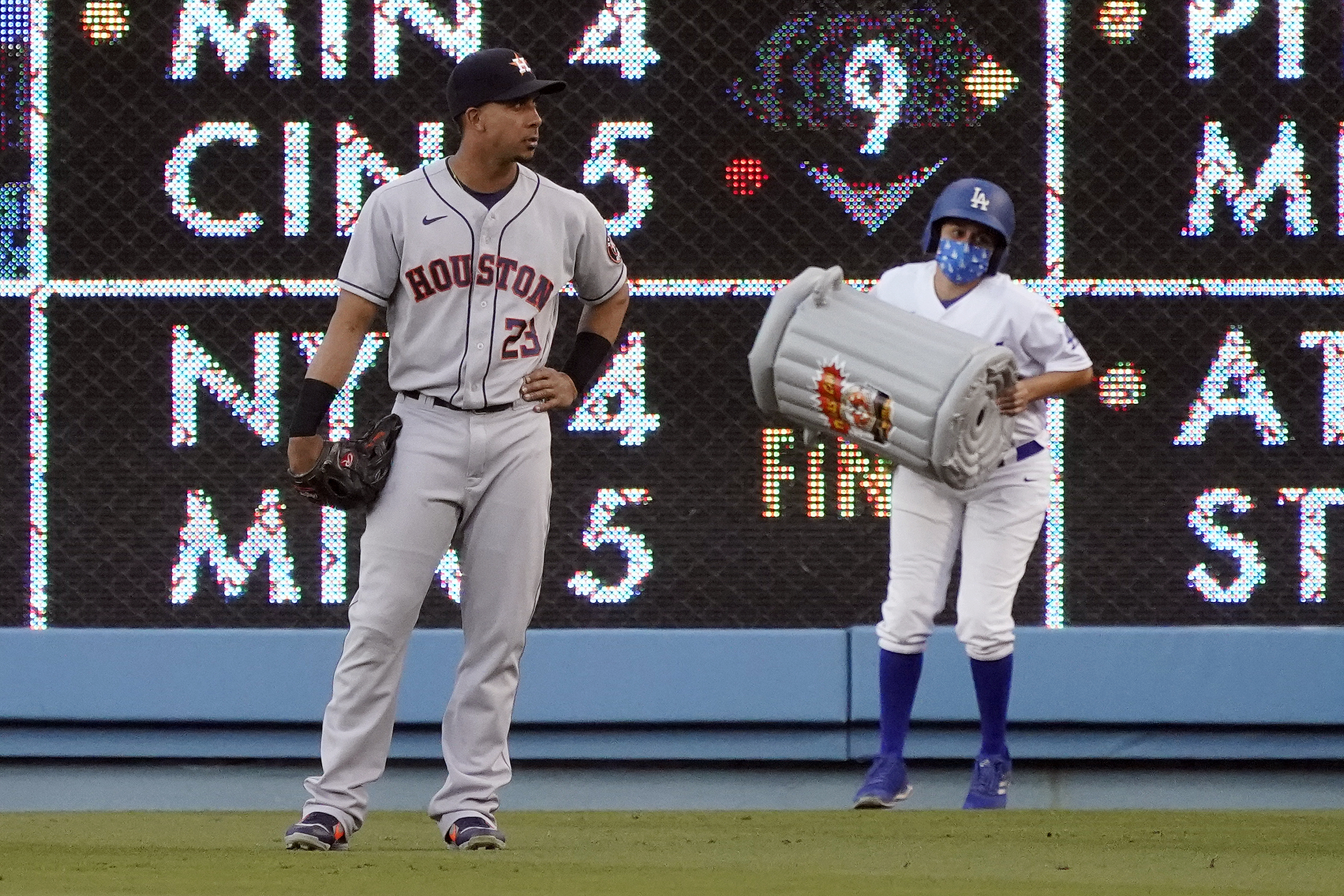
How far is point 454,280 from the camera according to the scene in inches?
120

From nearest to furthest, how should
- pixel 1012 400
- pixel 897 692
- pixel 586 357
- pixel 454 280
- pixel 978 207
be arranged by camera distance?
pixel 454 280 < pixel 586 357 < pixel 1012 400 < pixel 978 207 < pixel 897 692

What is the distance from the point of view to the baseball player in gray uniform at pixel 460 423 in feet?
9.95

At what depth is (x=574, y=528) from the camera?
4516 millimetres

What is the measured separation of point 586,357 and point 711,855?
93 cm

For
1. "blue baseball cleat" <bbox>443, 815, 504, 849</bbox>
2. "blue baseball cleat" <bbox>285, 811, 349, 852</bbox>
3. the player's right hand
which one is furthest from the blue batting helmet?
"blue baseball cleat" <bbox>285, 811, 349, 852</bbox>

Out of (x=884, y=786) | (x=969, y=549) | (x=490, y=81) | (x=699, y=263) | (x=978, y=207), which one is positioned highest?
(x=490, y=81)

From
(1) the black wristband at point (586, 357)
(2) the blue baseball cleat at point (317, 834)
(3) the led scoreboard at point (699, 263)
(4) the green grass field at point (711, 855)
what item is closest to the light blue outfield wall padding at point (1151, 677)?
(3) the led scoreboard at point (699, 263)

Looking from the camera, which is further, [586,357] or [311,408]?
[586,357]

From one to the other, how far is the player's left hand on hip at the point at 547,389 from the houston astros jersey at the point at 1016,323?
3.30 feet

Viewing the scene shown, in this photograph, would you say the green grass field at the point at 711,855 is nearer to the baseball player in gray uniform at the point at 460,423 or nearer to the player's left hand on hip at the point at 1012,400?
the baseball player in gray uniform at the point at 460,423

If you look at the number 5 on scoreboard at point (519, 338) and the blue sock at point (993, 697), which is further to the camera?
the blue sock at point (993, 697)

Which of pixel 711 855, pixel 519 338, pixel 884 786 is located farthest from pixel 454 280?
pixel 884 786

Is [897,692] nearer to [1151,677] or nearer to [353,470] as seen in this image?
[1151,677]

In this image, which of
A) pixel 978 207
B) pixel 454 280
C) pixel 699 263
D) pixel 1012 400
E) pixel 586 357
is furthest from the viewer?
pixel 699 263
